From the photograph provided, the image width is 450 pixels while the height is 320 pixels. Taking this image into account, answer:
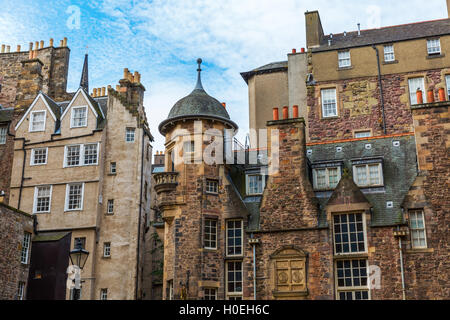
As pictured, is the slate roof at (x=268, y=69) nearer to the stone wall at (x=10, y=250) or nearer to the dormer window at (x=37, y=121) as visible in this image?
the dormer window at (x=37, y=121)

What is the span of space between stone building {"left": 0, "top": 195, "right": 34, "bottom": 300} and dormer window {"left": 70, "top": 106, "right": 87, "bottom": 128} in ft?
23.0

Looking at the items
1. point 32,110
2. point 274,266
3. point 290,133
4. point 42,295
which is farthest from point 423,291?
point 32,110

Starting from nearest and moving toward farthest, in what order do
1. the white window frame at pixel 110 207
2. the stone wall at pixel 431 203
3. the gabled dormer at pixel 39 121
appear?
the stone wall at pixel 431 203
the white window frame at pixel 110 207
the gabled dormer at pixel 39 121

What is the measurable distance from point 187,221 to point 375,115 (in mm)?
13784

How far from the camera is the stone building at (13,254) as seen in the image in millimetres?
31109

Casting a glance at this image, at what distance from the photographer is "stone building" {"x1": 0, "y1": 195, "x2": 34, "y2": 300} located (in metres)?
31.1

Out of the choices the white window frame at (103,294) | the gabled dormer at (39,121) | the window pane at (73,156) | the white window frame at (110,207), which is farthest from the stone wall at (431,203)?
the gabled dormer at (39,121)

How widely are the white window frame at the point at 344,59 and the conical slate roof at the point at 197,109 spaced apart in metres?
9.51

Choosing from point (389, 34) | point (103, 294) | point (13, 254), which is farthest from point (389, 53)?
point (13, 254)

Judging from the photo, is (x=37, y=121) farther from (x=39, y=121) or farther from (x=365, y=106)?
(x=365, y=106)

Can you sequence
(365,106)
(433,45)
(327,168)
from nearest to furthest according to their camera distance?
1. (327,168)
2. (433,45)
3. (365,106)

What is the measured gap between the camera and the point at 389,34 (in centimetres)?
3862

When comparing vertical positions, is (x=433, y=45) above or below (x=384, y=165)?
above

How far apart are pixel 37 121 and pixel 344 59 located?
19.3 meters
